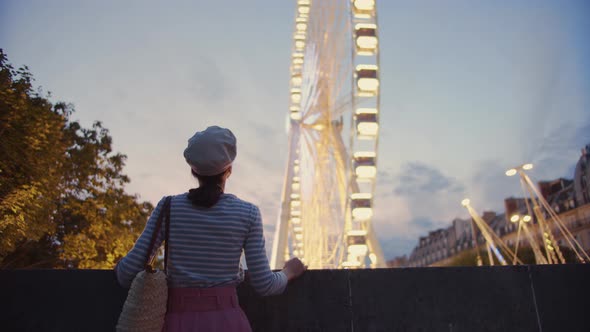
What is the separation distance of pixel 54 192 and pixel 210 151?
1398cm

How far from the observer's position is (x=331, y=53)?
2217cm

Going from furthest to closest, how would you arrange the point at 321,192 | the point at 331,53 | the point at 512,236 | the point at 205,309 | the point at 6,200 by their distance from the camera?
the point at 512,236, the point at 321,192, the point at 331,53, the point at 6,200, the point at 205,309

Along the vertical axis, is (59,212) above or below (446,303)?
above

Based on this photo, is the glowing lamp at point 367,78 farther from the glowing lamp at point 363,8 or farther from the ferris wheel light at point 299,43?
the ferris wheel light at point 299,43

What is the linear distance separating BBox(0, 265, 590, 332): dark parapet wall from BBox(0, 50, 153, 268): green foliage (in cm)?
813

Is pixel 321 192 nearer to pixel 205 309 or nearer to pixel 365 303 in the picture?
pixel 365 303

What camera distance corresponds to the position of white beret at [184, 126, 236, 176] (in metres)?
2.62

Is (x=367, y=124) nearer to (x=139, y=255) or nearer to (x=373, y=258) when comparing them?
(x=373, y=258)

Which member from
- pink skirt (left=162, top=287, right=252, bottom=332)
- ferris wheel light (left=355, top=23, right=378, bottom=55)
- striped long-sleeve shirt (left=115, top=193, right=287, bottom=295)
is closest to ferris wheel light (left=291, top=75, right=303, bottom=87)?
ferris wheel light (left=355, top=23, right=378, bottom=55)

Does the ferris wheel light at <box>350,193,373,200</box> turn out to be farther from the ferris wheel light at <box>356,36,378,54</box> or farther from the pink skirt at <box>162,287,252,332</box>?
the pink skirt at <box>162,287,252,332</box>

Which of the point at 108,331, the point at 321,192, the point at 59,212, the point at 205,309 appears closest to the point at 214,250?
the point at 205,309

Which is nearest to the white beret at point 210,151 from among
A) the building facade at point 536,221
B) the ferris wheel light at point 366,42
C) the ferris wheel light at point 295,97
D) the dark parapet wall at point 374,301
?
the dark parapet wall at point 374,301

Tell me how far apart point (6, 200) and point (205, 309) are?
10223 millimetres

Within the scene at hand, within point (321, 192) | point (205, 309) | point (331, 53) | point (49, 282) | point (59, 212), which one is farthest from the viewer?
point (321, 192)
